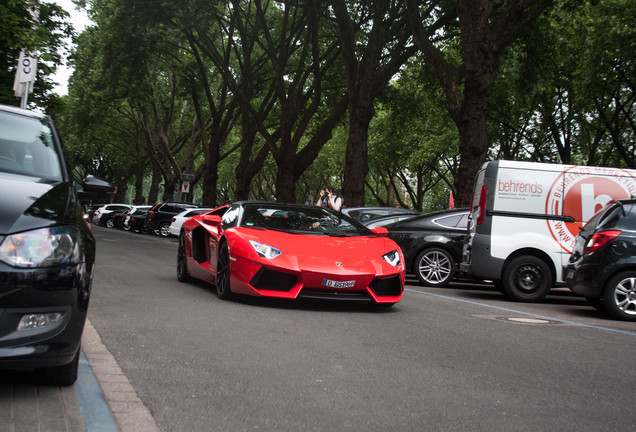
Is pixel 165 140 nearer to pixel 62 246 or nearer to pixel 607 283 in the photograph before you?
pixel 607 283

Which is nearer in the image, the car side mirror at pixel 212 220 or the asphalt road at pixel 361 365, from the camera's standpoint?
the asphalt road at pixel 361 365

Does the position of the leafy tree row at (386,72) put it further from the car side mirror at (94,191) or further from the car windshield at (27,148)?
the car windshield at (27,148)

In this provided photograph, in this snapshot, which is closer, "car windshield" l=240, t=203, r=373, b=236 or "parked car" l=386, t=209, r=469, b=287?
"car windshield" l=240, t=203, r=373, b=236

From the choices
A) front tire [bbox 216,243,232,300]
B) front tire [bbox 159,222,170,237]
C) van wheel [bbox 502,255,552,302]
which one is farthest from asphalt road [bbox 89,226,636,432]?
front tire [bbox 159,222,170,237]

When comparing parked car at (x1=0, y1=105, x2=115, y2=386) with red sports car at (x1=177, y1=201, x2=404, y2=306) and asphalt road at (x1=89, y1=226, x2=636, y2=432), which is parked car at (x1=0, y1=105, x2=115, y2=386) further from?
red sports car at (x1=177, y1=201, x2=404, y2=306)

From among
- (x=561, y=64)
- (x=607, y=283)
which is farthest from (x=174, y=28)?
(x=607, y=283)

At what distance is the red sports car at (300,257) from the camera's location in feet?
26.5

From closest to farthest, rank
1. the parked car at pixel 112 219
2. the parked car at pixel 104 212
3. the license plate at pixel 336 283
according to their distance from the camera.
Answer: the license plate at pixel 336 283, the parked car at pixel 112 219, the parked car at pixel 104 212

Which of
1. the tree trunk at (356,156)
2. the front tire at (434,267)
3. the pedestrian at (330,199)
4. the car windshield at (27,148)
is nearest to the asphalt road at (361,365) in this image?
the car windshield at (27,148)

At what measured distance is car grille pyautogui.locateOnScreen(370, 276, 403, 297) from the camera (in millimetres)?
8332

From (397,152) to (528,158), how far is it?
10.1 meters

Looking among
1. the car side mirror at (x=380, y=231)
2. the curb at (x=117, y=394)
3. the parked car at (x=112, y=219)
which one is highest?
the car side mirror at (x=380, y=231)

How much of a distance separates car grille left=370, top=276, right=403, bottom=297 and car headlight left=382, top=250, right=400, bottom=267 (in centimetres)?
18

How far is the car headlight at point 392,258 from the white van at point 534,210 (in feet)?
10.5
